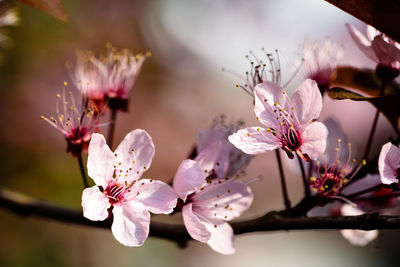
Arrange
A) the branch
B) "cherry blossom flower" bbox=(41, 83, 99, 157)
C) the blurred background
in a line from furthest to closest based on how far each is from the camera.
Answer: the blurred background → "cherry blossom flower" bbox=(41, 83, 99, 157) → the branch

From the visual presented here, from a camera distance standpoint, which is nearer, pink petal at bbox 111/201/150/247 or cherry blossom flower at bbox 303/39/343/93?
pink petal at bbox 111/201/150/247

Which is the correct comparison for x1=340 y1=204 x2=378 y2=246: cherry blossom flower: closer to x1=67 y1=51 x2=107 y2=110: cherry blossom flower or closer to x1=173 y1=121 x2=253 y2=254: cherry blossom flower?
x1=173 y1=121 x2=253 y2=254: cherry blossom flower

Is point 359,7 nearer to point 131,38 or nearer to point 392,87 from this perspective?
point 392,87

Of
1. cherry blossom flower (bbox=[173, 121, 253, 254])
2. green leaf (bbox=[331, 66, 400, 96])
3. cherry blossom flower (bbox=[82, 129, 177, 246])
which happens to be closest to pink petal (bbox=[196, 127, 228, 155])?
cherry blossom flower (bbox=[173, 121, 253, 254])

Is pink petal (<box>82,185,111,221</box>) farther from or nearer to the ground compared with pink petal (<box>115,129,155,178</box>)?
nearer to the ground

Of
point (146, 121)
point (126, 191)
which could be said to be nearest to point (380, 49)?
point (126, 191)

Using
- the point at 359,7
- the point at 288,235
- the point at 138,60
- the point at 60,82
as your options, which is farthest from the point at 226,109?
the point at 359,7
